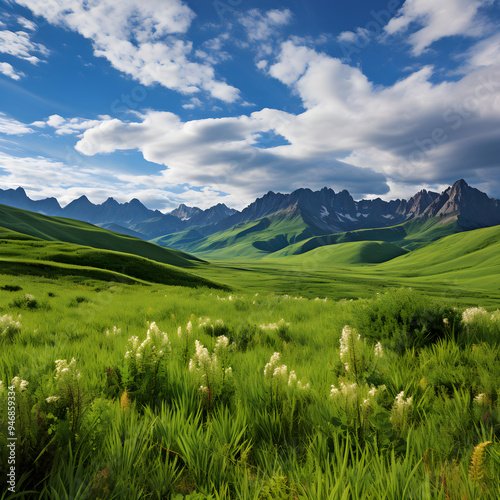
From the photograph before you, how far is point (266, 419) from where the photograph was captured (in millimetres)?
2518

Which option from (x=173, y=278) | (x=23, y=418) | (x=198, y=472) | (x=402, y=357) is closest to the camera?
(x=23, y=418)

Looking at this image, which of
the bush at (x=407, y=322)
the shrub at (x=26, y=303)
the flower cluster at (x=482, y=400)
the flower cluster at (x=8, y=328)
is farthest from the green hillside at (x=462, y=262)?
the flower cluster at (x=8, y=328)

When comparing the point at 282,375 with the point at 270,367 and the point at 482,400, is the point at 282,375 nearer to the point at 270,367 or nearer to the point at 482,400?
the point at 270,367

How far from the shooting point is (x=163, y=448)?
2.21m

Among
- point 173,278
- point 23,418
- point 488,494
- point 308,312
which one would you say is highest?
point 23,418

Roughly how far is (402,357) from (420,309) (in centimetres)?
119

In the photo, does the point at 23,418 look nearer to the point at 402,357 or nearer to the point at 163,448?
the point at 163,448

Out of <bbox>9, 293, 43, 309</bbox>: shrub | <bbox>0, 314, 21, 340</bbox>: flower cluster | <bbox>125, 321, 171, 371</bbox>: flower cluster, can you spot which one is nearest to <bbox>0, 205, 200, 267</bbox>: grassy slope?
<bbox>9, 293, 43, 309</bbox>: shrub

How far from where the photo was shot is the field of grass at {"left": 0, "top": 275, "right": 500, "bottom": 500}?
5.74 feet

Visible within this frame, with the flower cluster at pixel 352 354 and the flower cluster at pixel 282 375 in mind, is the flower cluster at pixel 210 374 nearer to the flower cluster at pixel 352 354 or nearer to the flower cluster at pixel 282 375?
the flower cluster at pixel 282 375

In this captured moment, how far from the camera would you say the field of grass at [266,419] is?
1748mm

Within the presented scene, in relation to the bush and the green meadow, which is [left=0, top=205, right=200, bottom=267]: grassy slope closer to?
the bush

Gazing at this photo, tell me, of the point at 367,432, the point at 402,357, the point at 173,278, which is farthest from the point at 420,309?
the point at 173,278

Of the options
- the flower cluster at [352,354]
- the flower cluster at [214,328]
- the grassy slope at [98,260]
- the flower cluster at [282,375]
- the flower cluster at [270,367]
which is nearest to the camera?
the flower cluster at [282,375]
